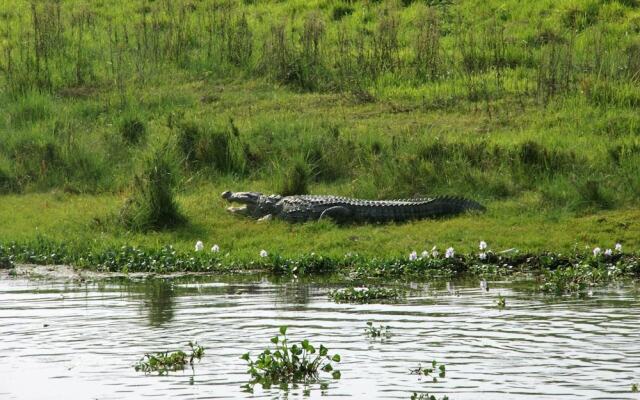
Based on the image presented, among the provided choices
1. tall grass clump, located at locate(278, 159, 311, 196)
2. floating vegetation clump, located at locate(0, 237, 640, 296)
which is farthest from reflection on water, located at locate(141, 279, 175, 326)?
tall grass clump, located at locate(278, 159, 311, 196)

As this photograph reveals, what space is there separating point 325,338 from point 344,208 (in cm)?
465

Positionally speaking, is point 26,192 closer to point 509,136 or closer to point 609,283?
point 509,136

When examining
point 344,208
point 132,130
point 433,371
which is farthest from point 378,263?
point 132,130

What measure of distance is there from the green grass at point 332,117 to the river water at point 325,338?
2039 mm

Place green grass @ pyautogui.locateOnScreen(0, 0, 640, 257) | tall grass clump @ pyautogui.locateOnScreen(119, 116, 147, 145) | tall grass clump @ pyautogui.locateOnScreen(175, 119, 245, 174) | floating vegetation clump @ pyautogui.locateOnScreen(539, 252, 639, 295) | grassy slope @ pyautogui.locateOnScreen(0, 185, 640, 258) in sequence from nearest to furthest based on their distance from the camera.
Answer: floating vegetation clump @ pyautogui.locateOnScreen(539, 252, 639, 295) → grassy slope @ pyautogui.locateOnScreen(0, 185, 640, 258) → green grass @ pyautogui.locateOnScreen(0, 0, 640, 257) → tall grass clump @ pyautogui.locateOnScreen(175, 119, 245, 174) → tall grass clump @ pyautogui.locateOnScreen(119, 116, 147, 145)

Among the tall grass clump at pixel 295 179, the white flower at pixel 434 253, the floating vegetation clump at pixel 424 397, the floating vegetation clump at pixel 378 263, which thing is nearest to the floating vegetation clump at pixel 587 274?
the floating vegetation clump at pixel 378 263

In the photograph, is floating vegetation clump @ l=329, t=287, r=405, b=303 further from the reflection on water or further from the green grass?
the green grass

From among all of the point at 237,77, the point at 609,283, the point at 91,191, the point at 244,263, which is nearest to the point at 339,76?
the point at 237,77

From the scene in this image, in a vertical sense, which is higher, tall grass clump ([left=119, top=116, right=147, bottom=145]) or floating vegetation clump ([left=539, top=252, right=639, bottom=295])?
tall grass clump ([left=119, top=116, right=147, bottom=145])

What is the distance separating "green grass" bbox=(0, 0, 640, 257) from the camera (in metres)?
12.2

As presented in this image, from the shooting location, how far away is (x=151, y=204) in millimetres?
12180

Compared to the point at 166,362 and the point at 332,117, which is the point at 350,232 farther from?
the point at 166,362

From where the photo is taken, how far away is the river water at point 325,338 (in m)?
6.63

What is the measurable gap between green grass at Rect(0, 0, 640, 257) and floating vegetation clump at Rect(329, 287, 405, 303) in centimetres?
189
